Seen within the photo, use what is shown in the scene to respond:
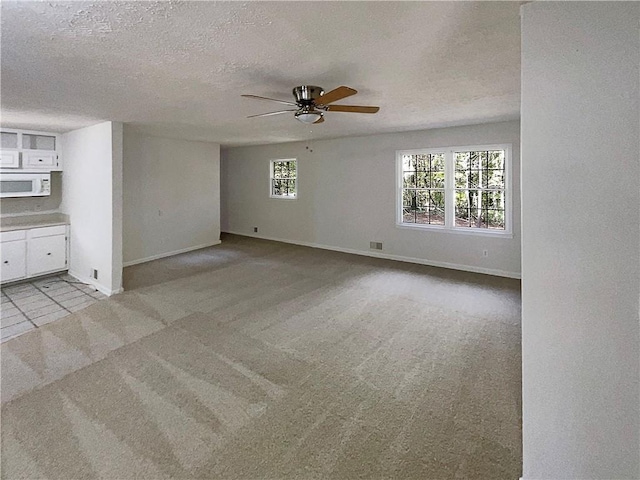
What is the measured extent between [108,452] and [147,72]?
8.75ft

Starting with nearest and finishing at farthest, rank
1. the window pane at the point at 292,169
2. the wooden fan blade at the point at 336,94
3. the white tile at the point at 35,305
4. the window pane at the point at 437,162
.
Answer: the wooden fan blade at the point at 336,94
the white tile at the point at 35,305
the window pane at the point at 437,162
the window pane at the point at 292,169

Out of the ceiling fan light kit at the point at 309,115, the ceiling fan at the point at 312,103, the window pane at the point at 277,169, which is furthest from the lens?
the window pane at the point at 277,169

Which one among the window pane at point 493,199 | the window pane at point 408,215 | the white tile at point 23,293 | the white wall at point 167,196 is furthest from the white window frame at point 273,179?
the white tile at point 23,293

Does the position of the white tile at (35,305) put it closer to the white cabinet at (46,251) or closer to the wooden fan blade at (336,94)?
the white cabinet at (46,251)

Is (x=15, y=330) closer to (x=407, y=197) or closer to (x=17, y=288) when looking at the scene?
(x=17, y=288)

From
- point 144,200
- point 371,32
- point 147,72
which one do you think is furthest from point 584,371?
point 144,200

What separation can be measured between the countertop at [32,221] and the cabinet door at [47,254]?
0.23 m

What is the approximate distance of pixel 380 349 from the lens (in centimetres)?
308

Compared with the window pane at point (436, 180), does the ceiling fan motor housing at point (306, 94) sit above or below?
above

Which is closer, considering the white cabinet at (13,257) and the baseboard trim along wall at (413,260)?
the white cabinet at (13,257)

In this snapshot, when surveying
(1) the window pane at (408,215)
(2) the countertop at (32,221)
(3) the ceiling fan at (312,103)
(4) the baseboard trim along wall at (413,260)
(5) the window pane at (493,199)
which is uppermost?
(3) the ceiling fan at (312,103)

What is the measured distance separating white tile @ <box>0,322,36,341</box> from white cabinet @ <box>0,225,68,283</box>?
5.83ft

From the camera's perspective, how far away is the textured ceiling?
5.69 feet

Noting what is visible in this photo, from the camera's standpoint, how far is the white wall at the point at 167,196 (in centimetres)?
625
